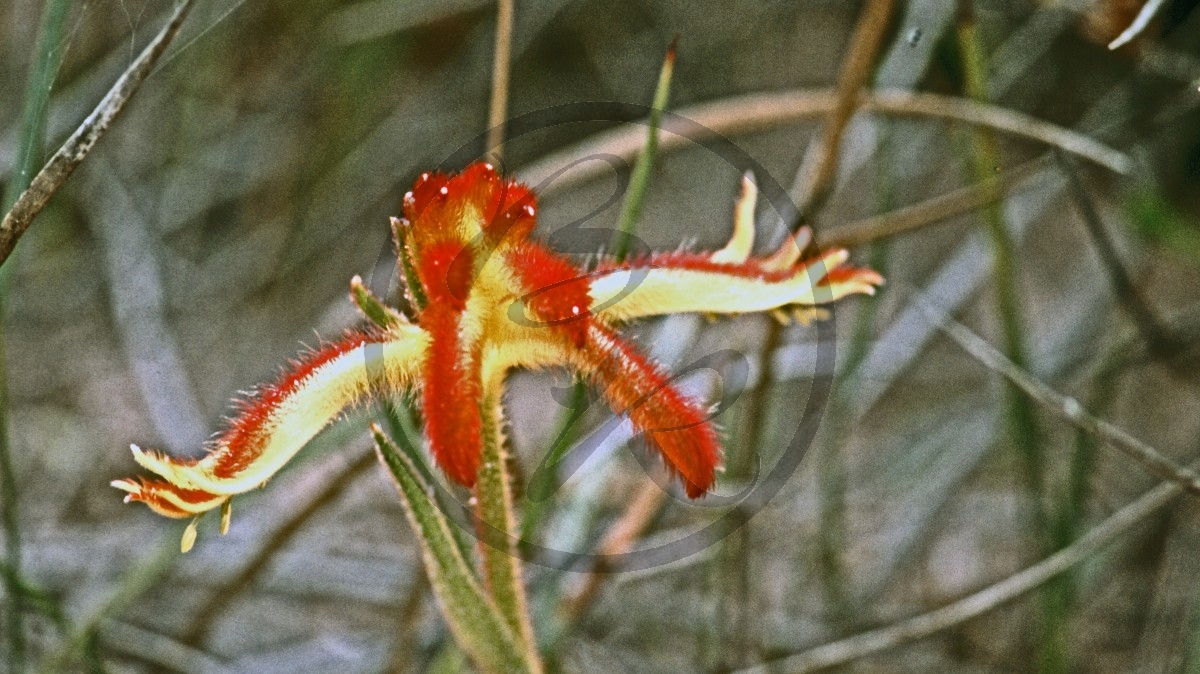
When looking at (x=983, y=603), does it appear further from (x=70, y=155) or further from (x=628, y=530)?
(x=70, y=155)

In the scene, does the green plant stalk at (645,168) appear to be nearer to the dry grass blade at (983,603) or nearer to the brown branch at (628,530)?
the brown branch at (628,530)

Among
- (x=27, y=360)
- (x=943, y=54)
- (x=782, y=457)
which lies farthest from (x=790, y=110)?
(x=27, y=360)

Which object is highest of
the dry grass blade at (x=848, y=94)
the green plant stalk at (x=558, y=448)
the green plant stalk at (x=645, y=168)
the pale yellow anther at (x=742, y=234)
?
the dry grass blade at (x=848, y=94)

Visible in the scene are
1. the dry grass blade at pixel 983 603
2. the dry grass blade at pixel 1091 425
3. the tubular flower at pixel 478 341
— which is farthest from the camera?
the dry grass blade at pixel 983 603

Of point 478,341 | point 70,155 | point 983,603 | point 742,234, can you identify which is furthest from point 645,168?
point 983,603

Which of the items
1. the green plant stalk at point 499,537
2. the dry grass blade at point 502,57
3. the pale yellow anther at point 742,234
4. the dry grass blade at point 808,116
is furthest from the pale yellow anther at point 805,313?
the dry grass blade at point 808,116

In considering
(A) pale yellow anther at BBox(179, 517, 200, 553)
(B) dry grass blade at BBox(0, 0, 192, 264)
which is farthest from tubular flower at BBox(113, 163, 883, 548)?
(B) dry grass blade at BBox(0, 0, 192, 264)

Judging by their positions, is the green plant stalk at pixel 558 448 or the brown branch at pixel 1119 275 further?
the brown branch at pixel 1119 275
